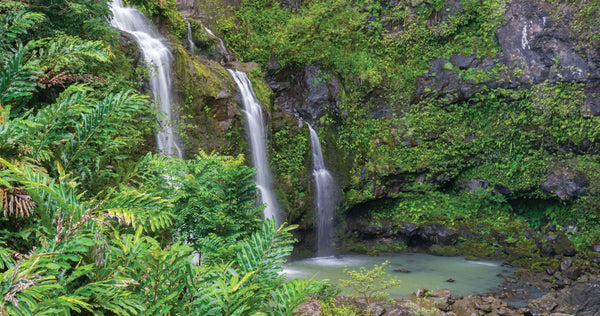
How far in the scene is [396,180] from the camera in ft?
45.8

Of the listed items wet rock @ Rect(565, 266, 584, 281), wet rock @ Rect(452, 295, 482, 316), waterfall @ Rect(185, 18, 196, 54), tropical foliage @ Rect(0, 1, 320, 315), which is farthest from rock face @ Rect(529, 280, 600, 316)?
waterfall @ Rect(185, 18, 196, 54)

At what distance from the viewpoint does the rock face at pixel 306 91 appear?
13.8 meters

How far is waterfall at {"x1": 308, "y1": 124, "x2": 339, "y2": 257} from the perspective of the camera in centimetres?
1268

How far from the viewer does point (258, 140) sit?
10711mm

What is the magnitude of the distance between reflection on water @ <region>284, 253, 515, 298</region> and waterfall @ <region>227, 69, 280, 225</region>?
1850 millimetres

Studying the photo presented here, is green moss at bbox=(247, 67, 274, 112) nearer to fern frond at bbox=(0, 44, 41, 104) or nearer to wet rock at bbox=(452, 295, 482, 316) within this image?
wet rock at bbox=(452, 295, 482, 316)

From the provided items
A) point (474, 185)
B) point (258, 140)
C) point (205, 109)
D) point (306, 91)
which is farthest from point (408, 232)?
point (205, 109)

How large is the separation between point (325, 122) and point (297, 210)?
11.8 ft

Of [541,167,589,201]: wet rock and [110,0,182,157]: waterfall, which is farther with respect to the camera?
[541,167,589,201]: wet rock

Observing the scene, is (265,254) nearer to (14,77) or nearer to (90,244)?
(90,244)

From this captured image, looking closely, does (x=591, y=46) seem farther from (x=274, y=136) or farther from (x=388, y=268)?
(x=274, y=136)

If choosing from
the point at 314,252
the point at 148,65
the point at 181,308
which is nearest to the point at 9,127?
the point at 181,308

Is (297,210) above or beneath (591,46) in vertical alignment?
beneath

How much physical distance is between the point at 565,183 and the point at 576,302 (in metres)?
6.23
